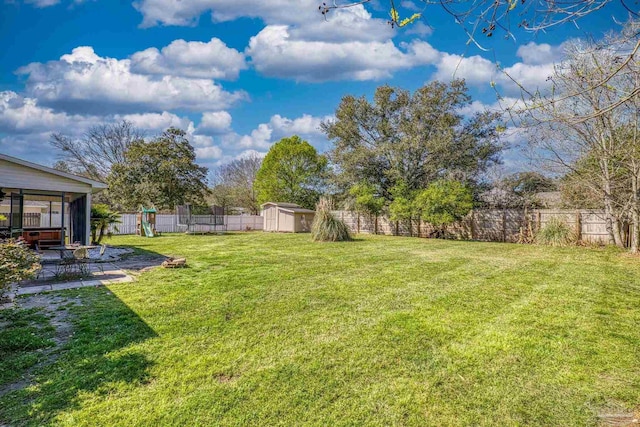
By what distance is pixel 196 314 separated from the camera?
398 cm

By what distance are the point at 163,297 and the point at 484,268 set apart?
627 cm

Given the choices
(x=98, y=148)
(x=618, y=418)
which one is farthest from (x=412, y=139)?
(x=98, y=148)

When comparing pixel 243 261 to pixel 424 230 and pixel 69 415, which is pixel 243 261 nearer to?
pixel 69 415

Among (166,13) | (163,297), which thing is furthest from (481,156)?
(163,297)

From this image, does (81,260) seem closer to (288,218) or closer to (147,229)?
(147,229)

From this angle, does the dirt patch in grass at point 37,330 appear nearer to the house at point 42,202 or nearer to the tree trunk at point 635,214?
the house at point 42,202

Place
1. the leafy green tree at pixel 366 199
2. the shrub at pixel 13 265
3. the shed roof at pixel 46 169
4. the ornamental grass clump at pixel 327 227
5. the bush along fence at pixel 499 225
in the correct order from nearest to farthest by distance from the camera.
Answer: the shrub at pixel 13 265 → the shed roof at pixel 46 169 → the bush along fence at pixel 499 225 → the ornamental grass clump at pixel 327 227 → the leafy green tree at pixel 366 199

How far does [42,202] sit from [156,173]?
10.7 m

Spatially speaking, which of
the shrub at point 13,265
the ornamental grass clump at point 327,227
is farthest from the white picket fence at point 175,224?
the shrub at point 13,265

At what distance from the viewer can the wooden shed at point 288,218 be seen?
19.8m

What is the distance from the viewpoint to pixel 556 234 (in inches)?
465

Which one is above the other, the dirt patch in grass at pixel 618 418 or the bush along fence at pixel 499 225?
the bush along fence at pixel 499 225

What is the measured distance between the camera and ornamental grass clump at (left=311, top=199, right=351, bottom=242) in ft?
42.4

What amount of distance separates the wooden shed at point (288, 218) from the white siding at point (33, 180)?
11431 mm
